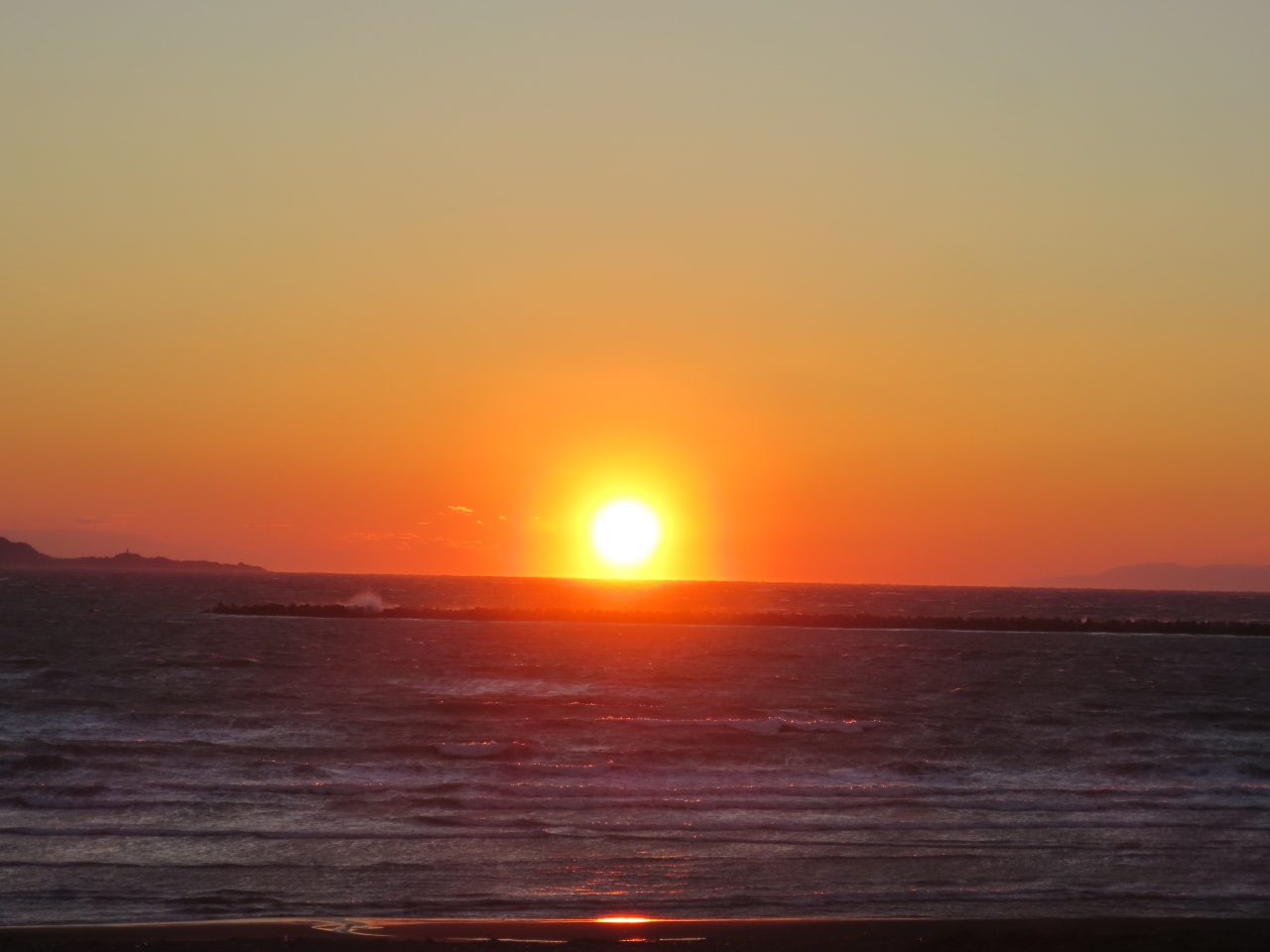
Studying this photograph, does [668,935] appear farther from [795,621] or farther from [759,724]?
[795,621]

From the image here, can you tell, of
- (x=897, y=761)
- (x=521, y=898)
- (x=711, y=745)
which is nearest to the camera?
(x=521, y=898)

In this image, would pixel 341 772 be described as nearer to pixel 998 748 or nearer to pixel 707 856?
pixel 707 856

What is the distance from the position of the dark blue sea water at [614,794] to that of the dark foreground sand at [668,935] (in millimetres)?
770

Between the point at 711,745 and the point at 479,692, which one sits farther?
the point at 479,692

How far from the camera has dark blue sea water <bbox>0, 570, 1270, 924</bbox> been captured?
17.5 meters

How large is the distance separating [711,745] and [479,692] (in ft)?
55.6

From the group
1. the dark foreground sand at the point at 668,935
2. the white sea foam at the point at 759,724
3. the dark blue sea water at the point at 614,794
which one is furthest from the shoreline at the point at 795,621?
the dark foreground sand at the point at 668,935

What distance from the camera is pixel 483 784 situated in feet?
88.4

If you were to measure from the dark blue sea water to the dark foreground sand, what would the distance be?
2.53 ft

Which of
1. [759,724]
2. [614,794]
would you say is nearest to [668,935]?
[614,794]

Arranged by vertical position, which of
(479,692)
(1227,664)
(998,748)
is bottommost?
(998,748)

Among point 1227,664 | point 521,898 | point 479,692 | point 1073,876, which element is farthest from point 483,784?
point 1227,664

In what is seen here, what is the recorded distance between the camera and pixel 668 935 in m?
14.9

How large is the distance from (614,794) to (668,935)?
1120 centimetres
